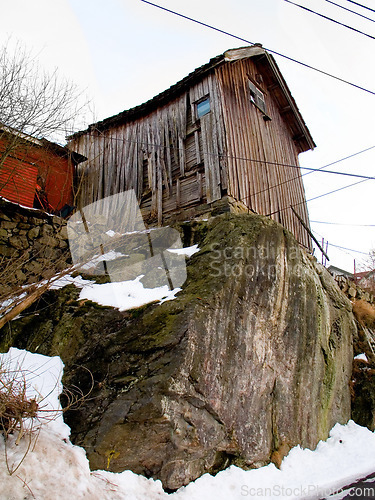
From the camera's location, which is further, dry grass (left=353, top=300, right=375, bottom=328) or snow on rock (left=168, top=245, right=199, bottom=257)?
dry grass (left=353, top=300, right=375, bottom=328)

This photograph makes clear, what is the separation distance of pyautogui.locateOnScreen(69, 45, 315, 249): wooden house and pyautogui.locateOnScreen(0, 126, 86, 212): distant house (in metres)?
1.13

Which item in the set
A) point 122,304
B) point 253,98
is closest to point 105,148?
point 253,98

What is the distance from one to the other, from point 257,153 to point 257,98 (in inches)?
103

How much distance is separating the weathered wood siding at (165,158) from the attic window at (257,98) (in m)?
2.16

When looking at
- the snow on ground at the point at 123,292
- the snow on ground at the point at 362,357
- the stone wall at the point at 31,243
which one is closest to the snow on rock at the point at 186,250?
the snow on ground at the point at 123,292

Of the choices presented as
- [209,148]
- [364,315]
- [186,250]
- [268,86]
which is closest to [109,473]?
[186,250]

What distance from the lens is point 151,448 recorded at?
450 centimetres

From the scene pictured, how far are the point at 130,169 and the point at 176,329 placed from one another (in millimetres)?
8011

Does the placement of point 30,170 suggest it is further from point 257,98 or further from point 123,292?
point 257,98

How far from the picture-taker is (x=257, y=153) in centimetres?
1102

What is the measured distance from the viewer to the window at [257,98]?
39.2 feet

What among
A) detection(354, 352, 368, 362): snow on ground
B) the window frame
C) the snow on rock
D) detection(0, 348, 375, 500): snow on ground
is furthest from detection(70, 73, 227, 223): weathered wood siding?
detection(0, 348, 375, 500): snow on ground

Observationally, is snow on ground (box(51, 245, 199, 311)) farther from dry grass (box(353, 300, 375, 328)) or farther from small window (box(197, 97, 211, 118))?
dry grass (box(353, 300, 375, 328))

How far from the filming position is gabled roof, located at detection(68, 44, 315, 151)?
34.0ft
